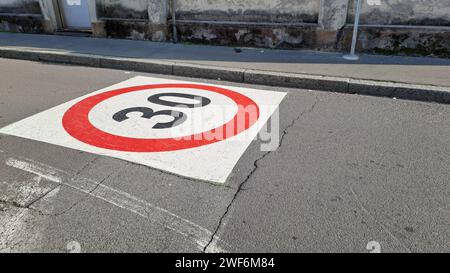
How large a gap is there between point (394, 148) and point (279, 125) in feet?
4.36

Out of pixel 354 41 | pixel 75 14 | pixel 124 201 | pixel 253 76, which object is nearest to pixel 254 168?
pixel 124 201

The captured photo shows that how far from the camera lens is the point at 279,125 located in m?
4.02

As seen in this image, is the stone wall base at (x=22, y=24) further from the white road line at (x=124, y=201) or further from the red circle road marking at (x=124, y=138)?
the white road line at (x=124, y=201)

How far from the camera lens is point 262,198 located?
273 centimetres

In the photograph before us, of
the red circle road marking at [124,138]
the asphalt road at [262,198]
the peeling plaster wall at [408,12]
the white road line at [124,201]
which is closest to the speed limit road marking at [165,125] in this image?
the red circle road marking at [124,138]

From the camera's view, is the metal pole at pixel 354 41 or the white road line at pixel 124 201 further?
the metal pole at pixel 354 41

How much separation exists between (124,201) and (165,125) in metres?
1.49

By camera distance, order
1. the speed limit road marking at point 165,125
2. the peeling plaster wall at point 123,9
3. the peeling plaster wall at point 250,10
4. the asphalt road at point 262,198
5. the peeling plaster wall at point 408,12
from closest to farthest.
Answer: the asphalt road at point 262,198
the speed limit road marking at point 165,125
the peeling plaster wall at point 408,12
the peeling plaster wall at point 250,10
the peeling plaster wall at point 123,9

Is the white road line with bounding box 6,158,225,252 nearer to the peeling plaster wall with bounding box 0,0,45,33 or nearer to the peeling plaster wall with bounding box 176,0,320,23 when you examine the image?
the peeling plaster wall with bounding box 176,0,320,23

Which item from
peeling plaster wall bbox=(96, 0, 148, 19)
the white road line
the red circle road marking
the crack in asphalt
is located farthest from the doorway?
the crack in asphalt

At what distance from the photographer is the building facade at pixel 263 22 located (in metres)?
6.38

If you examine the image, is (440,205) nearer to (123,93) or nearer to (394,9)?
(123,93)

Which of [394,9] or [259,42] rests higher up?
[394,9]
